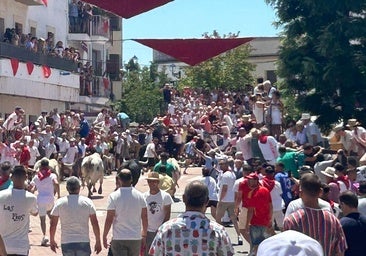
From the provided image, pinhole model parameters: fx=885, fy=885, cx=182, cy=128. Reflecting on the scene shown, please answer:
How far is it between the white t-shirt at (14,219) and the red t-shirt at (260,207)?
4.39 m

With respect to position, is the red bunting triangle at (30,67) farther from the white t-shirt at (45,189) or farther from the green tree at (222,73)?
the white t-shirt at (45,189)

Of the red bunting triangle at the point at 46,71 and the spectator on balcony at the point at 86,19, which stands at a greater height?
the spectator on balcony at the point at 86,19

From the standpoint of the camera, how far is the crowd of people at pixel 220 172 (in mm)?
7586

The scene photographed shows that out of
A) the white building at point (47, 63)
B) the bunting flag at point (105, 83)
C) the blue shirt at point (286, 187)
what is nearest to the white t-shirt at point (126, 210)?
the blue shirt at point (286, 187)

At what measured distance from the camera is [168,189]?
16.0m

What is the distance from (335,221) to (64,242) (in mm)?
4086

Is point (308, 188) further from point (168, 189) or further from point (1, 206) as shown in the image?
point (168, 189)

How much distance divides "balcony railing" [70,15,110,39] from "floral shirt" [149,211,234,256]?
41804 mm

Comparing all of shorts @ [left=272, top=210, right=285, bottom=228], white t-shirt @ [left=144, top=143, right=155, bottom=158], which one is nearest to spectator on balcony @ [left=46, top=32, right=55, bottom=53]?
white t-shirt @ [left=144, top=143, right=155, bottom=158]

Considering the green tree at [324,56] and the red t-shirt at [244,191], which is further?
the green tree at [324,56]

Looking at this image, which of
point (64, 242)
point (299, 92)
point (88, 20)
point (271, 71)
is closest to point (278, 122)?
point (299, 92)

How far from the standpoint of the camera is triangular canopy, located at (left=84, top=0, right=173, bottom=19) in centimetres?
1454

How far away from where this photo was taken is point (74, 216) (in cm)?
Result: 1053

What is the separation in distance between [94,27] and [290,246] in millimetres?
46533
